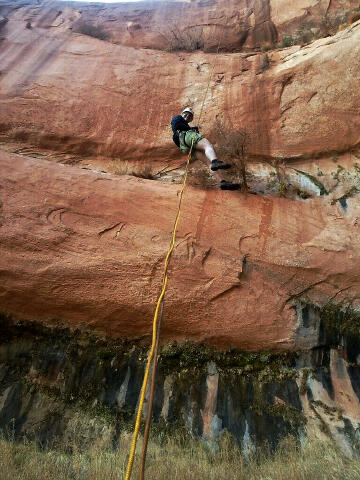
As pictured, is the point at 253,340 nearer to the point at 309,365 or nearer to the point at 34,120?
the point at 309,365

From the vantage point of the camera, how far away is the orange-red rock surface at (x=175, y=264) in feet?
17.9

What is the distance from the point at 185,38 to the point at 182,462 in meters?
11.6

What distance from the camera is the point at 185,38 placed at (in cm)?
1151

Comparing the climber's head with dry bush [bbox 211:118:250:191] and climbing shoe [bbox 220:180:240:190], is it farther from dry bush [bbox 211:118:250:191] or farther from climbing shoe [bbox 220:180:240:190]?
climbing shoe [bbox 220:180:240:190]

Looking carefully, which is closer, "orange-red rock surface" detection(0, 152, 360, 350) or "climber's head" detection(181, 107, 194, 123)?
"orange-red rock surface" detection(0, 152, 360, 350)

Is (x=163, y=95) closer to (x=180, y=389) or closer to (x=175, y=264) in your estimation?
(x=175, y=264)

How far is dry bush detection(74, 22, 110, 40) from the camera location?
11783 millimetres

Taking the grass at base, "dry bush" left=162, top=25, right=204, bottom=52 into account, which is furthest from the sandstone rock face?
the grass at base

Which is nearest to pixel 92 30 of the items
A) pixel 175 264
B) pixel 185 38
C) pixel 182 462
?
pixel 185 38

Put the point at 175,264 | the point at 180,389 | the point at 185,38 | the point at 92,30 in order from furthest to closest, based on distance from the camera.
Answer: the point at 92,30, the point at 185,38, the point at 175,264, the point at 180,389

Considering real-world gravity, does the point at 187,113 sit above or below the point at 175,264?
above

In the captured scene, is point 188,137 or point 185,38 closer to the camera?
point 188,137

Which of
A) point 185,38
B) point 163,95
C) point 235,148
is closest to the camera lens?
point 235,148

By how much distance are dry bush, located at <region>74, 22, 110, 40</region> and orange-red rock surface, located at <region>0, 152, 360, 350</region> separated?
7.83m
